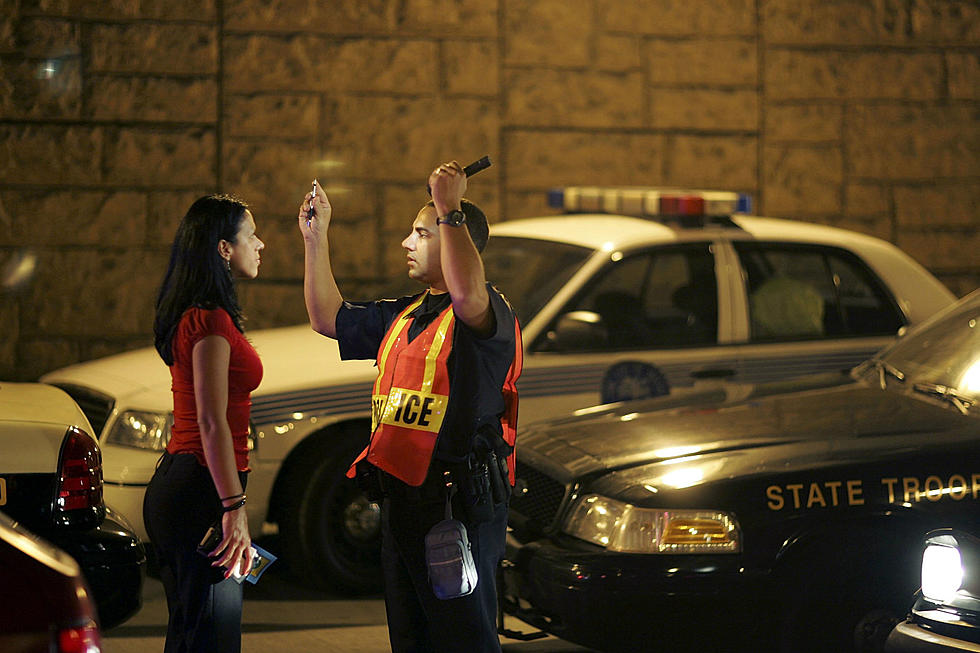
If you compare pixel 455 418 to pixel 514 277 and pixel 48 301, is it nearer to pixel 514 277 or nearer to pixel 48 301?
pixel 514 277

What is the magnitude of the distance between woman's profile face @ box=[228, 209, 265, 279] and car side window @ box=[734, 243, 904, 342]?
3.57m

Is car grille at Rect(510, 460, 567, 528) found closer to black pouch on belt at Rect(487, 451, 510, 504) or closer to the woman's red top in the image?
black pouch on belt at Rect(487, 451, 510, 504)

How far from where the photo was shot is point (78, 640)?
2943mm

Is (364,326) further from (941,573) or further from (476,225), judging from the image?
(941,573)

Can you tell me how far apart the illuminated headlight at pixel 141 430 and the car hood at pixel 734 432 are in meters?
1.63

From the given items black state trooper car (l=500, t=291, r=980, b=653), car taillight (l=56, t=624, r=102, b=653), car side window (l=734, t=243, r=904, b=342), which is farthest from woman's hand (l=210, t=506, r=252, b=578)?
car side window (l=734, t=243, r=904, b=342)

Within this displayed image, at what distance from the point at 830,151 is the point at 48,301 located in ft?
18.3

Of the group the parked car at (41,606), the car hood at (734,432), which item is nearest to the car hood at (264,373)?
the car hood at (734,432)

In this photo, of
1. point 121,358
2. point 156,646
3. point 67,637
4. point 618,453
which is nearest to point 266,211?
point 121,358

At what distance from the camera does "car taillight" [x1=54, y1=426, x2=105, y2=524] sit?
5008mm

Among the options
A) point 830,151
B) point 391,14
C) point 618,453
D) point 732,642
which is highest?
point 391,14

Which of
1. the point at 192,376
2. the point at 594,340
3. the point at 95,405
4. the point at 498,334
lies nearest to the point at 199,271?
the point at 192,376

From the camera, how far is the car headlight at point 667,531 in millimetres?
5035

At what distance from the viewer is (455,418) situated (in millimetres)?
4289
